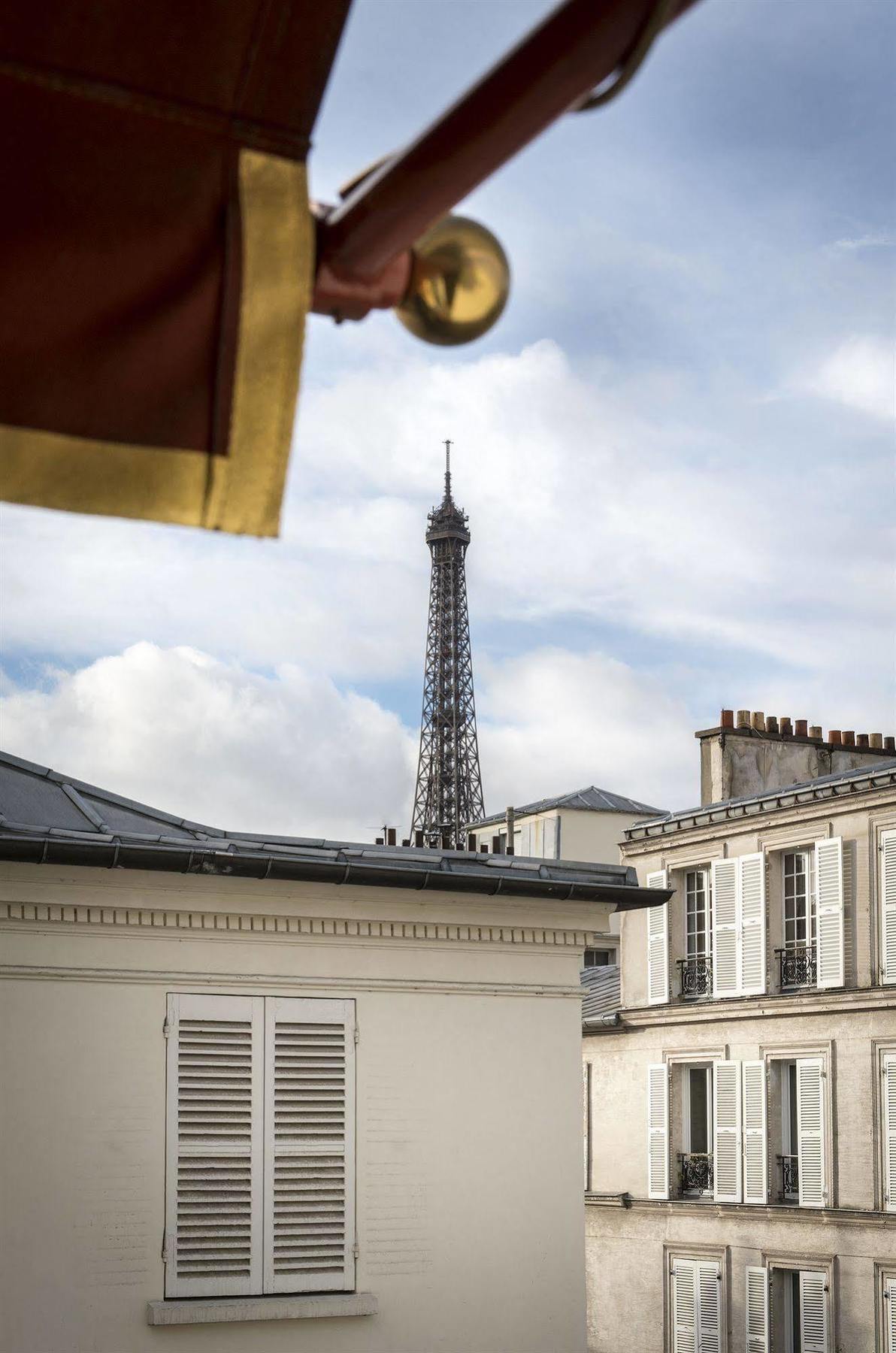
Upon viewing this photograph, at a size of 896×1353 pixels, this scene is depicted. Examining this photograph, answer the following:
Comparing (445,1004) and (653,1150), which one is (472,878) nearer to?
(445,1004)

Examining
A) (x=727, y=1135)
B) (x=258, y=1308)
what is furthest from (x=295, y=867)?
(x=727, y=1135)

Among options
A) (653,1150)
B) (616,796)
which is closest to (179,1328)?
(653,1150)

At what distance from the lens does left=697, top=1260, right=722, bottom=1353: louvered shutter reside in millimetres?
26312

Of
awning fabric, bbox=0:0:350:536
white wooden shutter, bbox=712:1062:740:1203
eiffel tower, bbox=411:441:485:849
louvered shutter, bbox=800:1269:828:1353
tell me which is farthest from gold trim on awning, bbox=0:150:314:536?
eiffel tower, bbox=411:441:485:849

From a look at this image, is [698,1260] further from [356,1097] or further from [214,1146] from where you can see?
[214,1146]

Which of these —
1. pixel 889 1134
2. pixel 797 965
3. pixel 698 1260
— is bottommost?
pixel 698 1260

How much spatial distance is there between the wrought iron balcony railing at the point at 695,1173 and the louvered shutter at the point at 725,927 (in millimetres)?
2707

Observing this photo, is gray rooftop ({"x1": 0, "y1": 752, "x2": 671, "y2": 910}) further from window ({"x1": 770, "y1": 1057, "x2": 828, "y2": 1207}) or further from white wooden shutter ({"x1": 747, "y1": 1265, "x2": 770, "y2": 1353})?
white wooden shutter ({"x1": 747, "y1": 1265, "x2": 770, "y2": 1353})

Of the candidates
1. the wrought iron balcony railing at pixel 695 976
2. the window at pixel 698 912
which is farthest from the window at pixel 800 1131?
the window at pixel 698 912

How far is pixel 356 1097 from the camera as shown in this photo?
9477mm

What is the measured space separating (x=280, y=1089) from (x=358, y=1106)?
18.4 inches

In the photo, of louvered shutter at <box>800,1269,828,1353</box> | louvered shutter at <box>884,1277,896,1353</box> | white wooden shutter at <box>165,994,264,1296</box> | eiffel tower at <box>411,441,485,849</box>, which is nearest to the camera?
white wooden shutter at <box>165,994,264,1296</box>

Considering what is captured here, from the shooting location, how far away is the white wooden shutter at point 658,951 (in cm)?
2872

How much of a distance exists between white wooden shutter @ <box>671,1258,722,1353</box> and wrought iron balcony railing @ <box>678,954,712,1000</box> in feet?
14.1
